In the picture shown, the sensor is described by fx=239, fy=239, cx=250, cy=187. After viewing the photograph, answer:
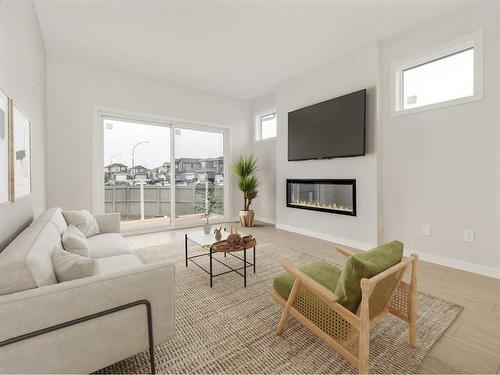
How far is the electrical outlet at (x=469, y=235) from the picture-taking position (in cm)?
274

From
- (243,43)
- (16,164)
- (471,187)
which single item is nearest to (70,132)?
(16,164)

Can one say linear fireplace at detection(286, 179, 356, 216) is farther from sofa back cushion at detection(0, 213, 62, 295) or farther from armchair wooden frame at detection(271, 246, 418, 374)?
sofa back cushion at detection(0, 213, 62, 295)

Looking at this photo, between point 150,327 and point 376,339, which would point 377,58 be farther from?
point 150,327

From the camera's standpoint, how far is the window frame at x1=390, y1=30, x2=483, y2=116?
2.65 meters

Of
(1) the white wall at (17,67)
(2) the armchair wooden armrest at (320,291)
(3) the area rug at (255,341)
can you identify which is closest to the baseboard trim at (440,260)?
(3) the area rug at (255,341)

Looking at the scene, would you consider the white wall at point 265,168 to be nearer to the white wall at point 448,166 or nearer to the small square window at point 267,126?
the small square window at point 267,126

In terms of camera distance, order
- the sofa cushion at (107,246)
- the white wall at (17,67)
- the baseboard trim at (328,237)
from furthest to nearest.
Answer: the baseboard trim at (328,237)
the sofa cushion at (107,246)
the white wall at (17,67)

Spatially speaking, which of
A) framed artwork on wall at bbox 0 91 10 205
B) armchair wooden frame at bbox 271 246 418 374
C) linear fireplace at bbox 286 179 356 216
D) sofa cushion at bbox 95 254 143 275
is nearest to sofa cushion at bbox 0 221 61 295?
framed artwork on wall at bbox 0 91 10 205

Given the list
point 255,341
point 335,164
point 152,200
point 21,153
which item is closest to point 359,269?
point 255,341

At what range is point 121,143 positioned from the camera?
178 inches

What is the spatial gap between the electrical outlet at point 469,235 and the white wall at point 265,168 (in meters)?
3.38

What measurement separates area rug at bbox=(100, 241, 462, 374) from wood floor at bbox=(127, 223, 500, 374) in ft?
0.21

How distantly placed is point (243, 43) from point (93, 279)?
3.47 metres

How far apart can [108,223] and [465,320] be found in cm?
378
